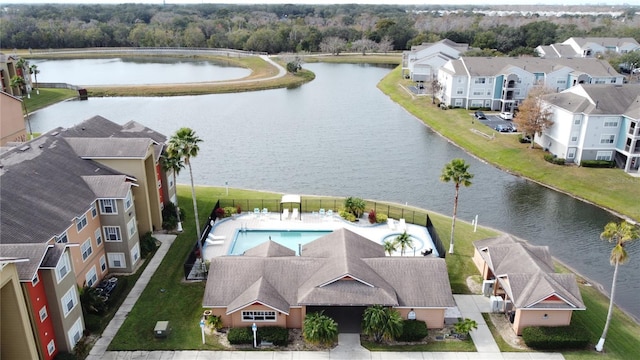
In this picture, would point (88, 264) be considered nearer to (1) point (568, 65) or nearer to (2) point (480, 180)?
(2) point (480, 180)

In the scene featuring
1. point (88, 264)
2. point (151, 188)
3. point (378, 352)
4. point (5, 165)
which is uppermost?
point (5, 165)

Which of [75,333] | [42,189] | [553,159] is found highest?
[42,189]

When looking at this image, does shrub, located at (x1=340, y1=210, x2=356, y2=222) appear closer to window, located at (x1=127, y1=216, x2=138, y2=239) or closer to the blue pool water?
the blue pool water

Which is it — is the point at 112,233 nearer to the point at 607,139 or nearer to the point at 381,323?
the point at 381,323

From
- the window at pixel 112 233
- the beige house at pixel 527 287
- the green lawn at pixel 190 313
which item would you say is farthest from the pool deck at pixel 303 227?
the window at pixel 112 233

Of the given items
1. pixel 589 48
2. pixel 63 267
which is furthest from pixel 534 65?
pixel 63 267

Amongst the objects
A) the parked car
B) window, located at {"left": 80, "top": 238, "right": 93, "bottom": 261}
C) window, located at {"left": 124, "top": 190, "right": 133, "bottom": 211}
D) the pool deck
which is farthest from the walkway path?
the parked car

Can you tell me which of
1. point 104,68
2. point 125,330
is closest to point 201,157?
point 125,330
